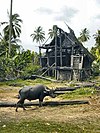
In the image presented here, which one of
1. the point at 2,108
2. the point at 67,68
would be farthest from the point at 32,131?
the point at 67,68

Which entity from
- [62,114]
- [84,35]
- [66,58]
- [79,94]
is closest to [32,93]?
[62,114]

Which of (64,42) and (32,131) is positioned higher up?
(64,42)

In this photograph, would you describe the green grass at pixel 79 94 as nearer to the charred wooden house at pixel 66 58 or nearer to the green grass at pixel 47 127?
the green grass at pixel 47 127

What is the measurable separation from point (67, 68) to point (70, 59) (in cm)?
440

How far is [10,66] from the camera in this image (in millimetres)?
42562

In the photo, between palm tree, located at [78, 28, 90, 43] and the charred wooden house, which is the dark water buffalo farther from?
palm tree, located at [78, 28, 90, 43]

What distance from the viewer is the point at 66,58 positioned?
51.4 meters

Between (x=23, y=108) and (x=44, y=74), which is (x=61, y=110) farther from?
(x=44, y=74)

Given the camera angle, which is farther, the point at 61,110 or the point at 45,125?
the point at 61,110

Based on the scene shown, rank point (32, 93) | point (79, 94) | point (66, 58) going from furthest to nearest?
point (66, 58), point (79, 94), point (32, 93)

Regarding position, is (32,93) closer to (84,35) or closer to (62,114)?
(62,114)

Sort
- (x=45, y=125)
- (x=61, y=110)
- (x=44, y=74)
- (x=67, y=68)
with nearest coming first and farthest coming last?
(x=45, y=125), (x=61, y=110), (x=67, y=68), (x=44, y=74)

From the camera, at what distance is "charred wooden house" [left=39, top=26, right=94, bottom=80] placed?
47375 millimetres

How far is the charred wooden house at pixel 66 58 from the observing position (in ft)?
155
